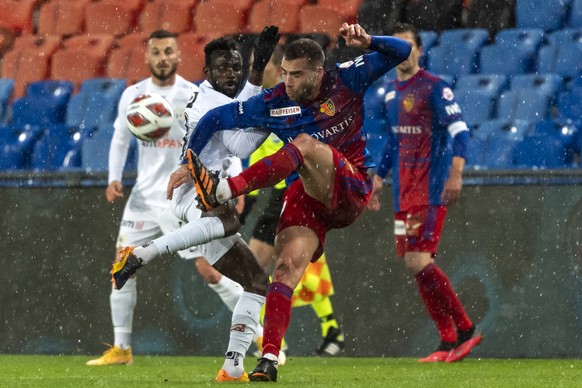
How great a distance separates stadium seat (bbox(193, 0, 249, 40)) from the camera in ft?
43.1

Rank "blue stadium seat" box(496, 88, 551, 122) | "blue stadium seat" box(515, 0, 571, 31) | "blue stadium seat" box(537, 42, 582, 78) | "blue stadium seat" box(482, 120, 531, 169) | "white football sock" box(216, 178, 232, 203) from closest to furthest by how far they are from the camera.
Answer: "white football sock" box(216, 178, 232, 203), "blue stadium seat" box(482, 120, 531, 169), "blue stadium seat" box(496, 88, 551, 122), "blue stadium seat" box(537, 42, 582, 78), "blue stadium seat" box(515, 0, 571, 31)

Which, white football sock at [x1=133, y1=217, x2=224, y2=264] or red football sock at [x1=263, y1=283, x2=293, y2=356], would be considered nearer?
red football sock at [x1=263, y1=283, x2=293, y2=356]

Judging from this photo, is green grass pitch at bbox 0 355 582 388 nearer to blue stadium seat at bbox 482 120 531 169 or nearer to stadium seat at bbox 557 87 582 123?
blue stadium seat at bbox 482 120 531 169

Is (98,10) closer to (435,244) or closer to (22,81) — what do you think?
(22,81)

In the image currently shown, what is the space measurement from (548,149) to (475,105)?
4.02ft

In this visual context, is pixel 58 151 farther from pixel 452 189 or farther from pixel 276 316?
pixel 276 316

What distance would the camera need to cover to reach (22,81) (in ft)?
45.2

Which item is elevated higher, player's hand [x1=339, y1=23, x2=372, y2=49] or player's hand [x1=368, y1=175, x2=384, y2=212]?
player's hand [x1=339, y1=23, x2=372, y2=49]

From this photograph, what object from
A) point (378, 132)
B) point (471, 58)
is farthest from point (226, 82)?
point (471, 58)

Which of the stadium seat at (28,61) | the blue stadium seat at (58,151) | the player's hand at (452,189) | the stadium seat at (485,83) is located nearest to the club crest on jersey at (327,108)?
the player's hand at (452,189)

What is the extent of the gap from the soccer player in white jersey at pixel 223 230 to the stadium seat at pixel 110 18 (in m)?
7.41

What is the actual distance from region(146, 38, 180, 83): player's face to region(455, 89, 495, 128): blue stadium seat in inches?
124

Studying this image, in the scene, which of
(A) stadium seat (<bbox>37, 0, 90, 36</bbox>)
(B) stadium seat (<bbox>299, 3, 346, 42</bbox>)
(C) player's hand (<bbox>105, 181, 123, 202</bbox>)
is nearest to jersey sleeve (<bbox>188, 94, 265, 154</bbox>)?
(C) player's hand (<bbox>105, 181, 123, 202</bbox>)

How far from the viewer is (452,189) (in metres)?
7.67
